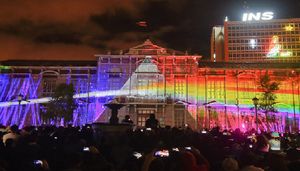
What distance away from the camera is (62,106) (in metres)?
36.3

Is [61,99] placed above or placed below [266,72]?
below

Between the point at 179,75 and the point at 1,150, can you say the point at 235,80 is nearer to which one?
the point at 179,75

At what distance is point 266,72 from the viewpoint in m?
41.4

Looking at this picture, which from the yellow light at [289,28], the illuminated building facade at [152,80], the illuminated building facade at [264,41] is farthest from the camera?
the yellow light at [289,28]

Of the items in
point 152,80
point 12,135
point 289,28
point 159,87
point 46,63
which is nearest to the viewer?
point 12,135

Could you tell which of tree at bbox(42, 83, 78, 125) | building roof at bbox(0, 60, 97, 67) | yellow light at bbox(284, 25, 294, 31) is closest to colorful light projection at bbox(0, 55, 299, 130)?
building roof at bbox(0, 60, 97, 67)

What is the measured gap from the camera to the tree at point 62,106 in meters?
35.9

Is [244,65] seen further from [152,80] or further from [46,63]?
[46,63]

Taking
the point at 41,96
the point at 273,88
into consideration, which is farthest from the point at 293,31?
the point at 41,96

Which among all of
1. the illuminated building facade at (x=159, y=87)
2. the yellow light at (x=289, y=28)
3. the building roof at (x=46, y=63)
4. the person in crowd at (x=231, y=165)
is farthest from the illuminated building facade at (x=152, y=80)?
the yellow light at (x=289, y=28)

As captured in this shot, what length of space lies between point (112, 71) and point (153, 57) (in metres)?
5.64

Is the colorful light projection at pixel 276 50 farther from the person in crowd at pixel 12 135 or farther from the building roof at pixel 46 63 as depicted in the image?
the person in crowd at pixel 12 135

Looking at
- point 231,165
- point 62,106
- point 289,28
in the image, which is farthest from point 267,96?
point 289,28

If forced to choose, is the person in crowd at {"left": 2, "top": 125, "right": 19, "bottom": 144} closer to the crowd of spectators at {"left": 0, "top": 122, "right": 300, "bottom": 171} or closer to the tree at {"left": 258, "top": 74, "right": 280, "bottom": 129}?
the crowd of spectators at {"left": 0, "top": 122, "right": 300, "bottom": 171}
